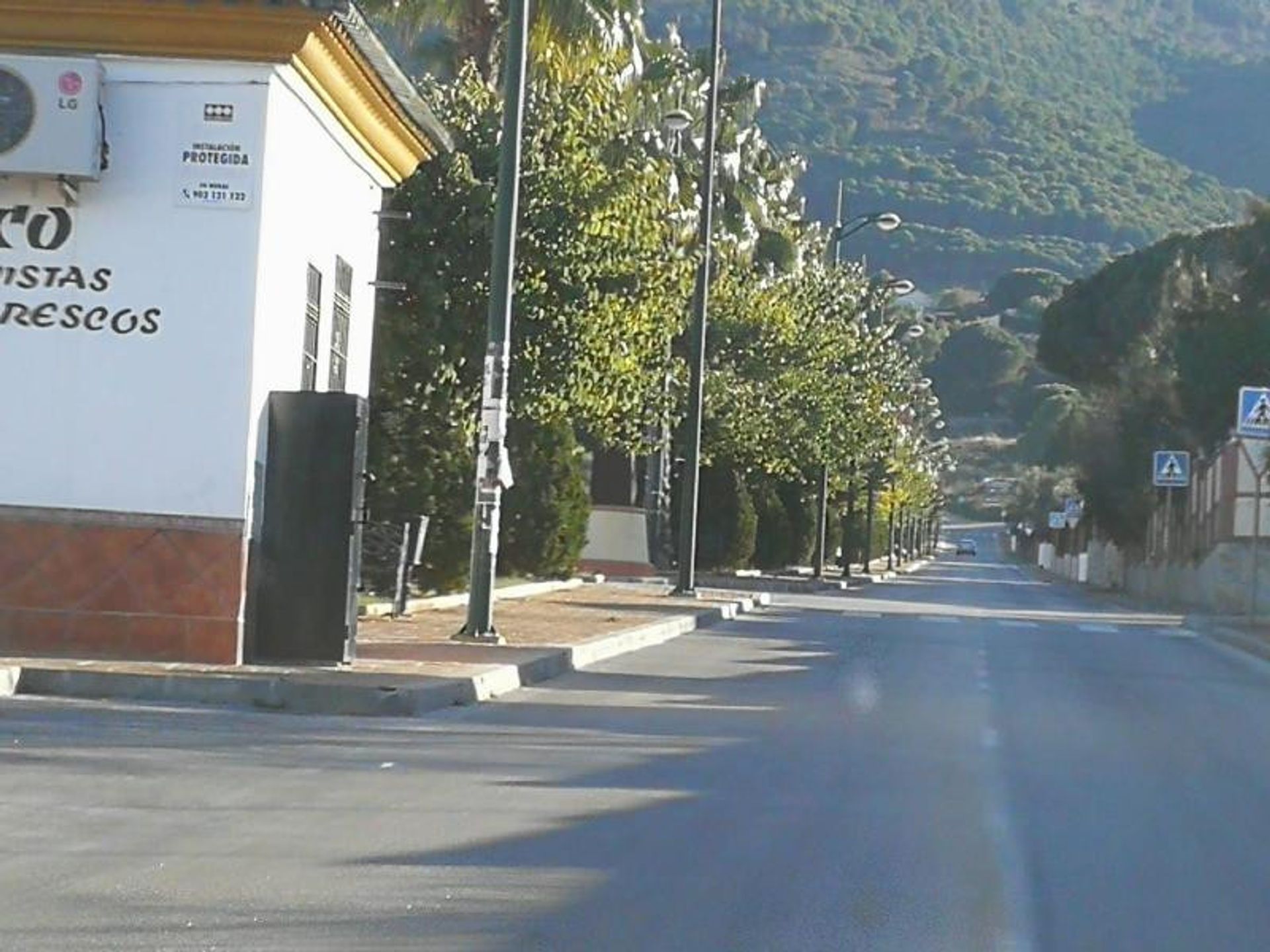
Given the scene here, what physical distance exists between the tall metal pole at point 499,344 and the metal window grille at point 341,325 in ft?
4.20

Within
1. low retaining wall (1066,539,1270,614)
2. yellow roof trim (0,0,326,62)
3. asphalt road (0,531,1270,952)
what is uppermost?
yellow roof trim (0,0,326,62)

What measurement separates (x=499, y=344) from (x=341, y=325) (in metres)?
1.43

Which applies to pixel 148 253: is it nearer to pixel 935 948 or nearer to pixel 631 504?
pixel 935 948

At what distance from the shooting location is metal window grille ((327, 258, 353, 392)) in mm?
20000

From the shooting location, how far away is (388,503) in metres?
27.5

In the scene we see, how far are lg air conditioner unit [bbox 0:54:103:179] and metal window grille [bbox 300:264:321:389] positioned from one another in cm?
280

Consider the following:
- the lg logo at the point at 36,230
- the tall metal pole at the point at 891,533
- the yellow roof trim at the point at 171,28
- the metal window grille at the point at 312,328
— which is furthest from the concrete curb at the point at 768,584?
the tall metal pole at the point at 891,533

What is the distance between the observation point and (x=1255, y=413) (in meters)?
33.7

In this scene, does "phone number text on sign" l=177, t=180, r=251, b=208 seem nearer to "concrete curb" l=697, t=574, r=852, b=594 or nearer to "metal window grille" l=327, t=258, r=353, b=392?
"metal window grille" l=327, t=258, r=353, b=392

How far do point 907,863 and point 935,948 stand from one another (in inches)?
77.1

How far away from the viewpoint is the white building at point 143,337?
54.2ft

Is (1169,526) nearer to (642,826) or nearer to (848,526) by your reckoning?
(848,526)

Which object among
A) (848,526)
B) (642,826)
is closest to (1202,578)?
(848,526)

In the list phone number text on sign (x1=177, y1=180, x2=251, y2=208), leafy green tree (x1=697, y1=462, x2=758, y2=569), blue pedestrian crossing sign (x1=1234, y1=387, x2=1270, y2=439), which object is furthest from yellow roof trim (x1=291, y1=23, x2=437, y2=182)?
leafy green tree (x1=697, y1=462, x2=758, y2=569)
